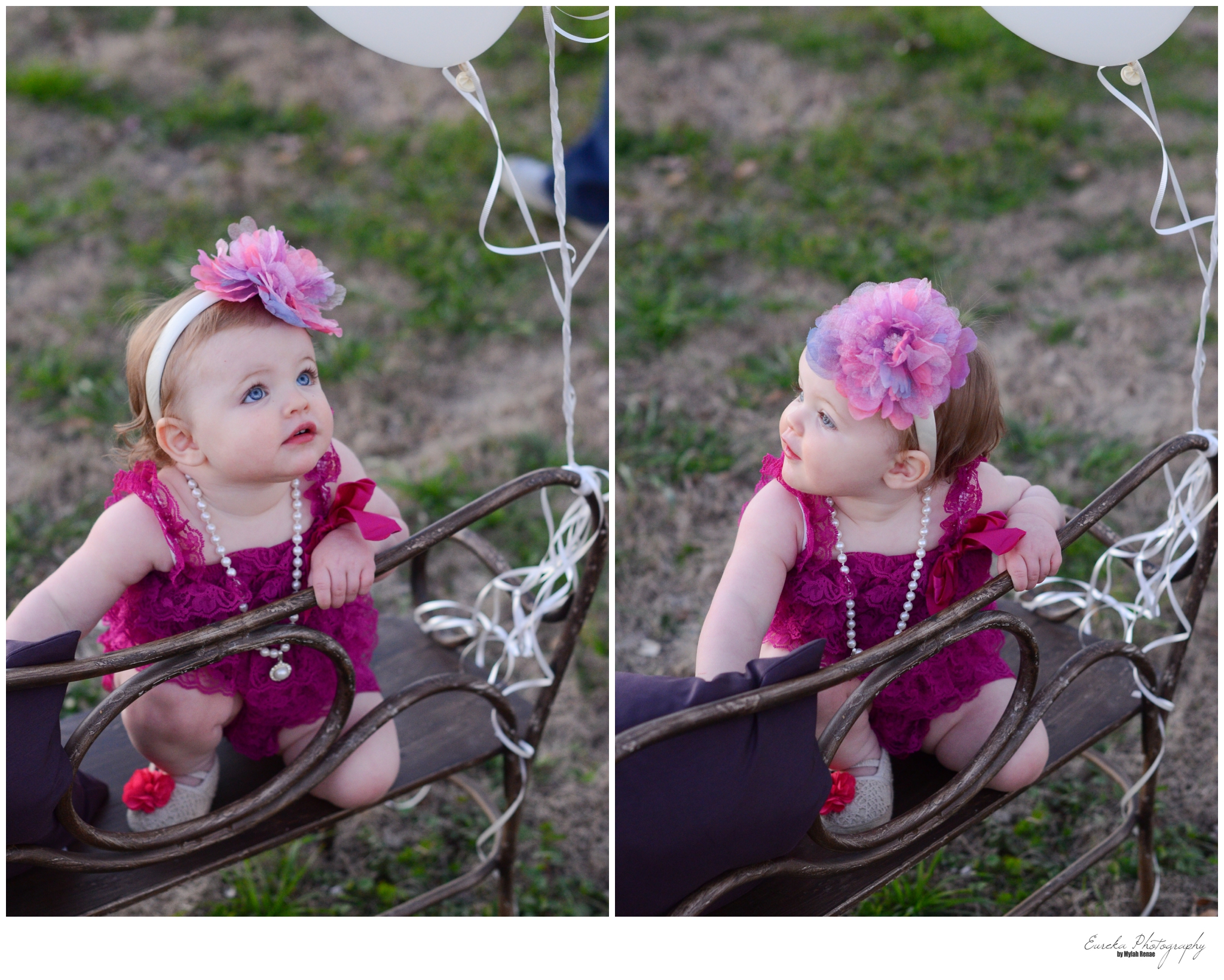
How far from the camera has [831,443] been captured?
1.61m

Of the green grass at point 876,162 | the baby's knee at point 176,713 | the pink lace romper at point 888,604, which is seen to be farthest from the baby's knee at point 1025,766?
the green grass at point 876,162

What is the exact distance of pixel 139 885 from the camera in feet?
5.32

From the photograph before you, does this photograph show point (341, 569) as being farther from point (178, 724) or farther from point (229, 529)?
point (178, 724)

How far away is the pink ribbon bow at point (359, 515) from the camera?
1.63 meters

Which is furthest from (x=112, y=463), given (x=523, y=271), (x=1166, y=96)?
(x=1166, y=96)

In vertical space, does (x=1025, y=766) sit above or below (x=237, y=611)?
below

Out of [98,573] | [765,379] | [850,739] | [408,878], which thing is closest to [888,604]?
[850,739]

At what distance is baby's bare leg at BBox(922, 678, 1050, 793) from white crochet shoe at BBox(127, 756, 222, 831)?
3.93ft

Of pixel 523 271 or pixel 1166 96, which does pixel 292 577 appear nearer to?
pixel 523 271

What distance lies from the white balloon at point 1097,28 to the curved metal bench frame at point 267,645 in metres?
0.99

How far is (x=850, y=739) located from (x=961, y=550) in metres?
0.35

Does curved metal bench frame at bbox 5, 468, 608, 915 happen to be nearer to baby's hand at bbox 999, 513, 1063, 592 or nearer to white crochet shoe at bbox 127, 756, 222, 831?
white crochet shoe at bbox 127, 756, 222, 831

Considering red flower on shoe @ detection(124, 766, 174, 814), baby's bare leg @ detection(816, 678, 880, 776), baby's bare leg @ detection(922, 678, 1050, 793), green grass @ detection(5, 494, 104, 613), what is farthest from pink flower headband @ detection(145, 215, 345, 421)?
green grass @ detection(5, 494, 104, 613)

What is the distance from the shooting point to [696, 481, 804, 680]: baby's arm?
1654 millimetres
